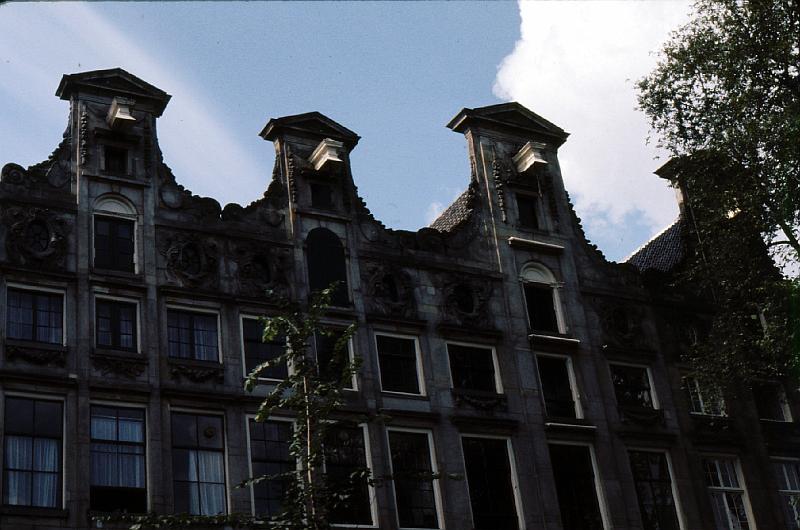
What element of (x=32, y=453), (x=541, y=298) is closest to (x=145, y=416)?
(x=32, y=453)

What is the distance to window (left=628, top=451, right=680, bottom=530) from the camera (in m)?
31.0

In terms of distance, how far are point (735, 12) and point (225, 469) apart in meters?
19.9

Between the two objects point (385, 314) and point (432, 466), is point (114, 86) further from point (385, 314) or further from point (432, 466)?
point (432, 466)

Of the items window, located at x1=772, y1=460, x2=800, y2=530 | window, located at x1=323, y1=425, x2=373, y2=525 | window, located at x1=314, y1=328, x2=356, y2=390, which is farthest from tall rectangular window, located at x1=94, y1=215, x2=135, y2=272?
window, located at x1=772, y1=460, x2=800, y2=530

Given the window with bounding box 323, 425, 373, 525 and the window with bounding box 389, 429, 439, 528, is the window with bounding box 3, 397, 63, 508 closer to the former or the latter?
the window with bounding box 323, 425, 373, 525

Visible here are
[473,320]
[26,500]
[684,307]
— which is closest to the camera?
[26,500]

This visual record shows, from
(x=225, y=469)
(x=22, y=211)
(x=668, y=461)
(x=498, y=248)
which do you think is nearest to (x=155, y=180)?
(x=22, y=211)

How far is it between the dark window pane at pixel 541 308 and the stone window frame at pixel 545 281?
2.9 inches

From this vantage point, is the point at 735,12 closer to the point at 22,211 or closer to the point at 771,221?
the point at 771,221

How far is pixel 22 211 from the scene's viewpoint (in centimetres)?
2644

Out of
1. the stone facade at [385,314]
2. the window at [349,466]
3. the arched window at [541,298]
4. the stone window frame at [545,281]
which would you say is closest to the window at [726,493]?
the stone facade at [385,314]

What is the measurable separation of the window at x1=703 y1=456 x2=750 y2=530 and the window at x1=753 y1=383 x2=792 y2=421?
2.71 metres

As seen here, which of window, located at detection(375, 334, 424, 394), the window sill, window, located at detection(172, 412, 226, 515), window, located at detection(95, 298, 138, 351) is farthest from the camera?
window, located at detection(375, 334, 424, 394)

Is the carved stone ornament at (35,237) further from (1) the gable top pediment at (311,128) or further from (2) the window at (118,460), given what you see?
(1) the gable top pediment at (311,128)
